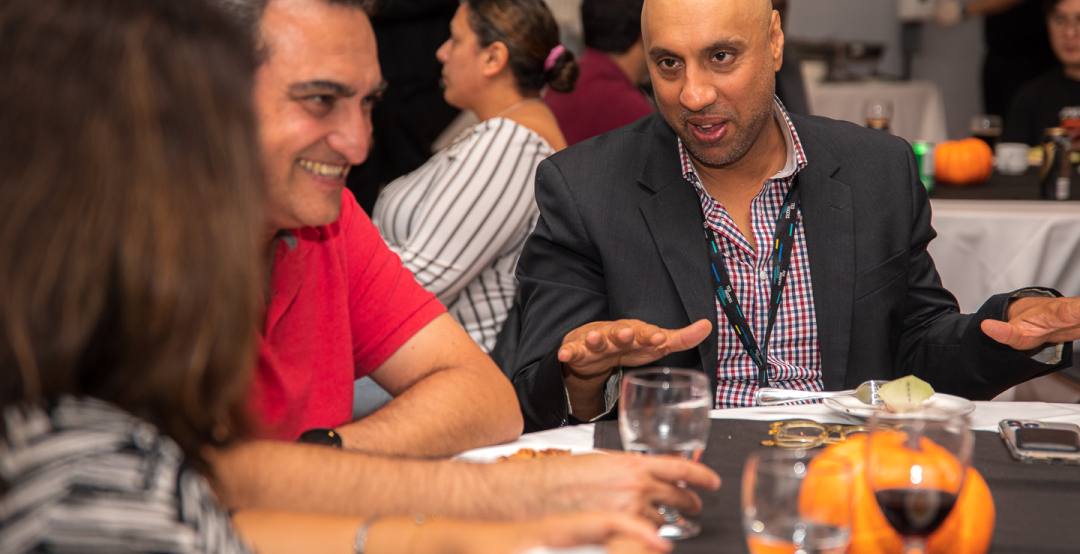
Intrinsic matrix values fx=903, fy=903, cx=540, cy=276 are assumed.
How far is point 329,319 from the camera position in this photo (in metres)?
1.49

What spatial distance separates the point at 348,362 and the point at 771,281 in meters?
0.80

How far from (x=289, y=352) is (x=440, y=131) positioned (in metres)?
2.70

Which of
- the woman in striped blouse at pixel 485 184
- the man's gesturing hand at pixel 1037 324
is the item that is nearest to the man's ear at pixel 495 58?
the woman in striped blouse at pixel 485 184

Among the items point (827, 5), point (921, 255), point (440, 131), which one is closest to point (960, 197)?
point (921, 255)

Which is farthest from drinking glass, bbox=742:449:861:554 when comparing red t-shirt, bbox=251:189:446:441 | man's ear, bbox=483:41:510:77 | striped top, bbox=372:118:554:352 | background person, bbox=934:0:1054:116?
background person, bbox=934:0:1054:116

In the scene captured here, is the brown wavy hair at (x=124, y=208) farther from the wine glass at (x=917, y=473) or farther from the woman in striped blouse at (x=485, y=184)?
the woman in striped blouse at (x=485, y=184)

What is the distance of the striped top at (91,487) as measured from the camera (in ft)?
2.06

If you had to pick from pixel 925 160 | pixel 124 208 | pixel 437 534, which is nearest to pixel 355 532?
pixel 437 534

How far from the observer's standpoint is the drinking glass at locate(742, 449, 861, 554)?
731 millimetres

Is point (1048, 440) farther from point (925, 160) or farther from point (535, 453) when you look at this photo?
point (925, 160)

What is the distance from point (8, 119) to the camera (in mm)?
637

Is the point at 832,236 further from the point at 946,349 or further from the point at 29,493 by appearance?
the point at 29,493

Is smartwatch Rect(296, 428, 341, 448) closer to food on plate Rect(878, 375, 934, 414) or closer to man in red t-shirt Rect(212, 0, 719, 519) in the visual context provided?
man in red t-shirt Rect(212, 0, 719, 519)

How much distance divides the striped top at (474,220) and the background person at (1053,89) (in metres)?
3.14
